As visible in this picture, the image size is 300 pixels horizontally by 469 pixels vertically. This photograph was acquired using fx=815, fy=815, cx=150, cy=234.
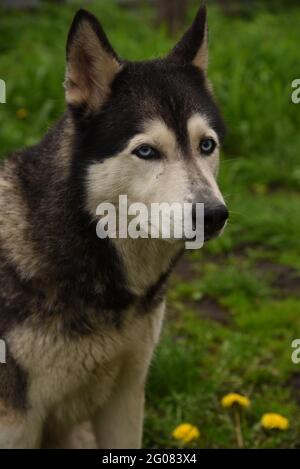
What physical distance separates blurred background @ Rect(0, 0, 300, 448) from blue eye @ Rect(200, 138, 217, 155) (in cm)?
73

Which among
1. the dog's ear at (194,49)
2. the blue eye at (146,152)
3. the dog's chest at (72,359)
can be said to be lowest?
the dog's chest at (72,359)

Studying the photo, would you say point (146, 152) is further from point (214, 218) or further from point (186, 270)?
point (186, 270)

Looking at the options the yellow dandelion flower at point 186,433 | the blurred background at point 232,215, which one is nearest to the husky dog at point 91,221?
the yellow dandelion flower at point 186,433

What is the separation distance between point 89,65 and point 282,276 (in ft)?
9.42

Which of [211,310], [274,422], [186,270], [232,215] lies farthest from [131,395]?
[186,270]

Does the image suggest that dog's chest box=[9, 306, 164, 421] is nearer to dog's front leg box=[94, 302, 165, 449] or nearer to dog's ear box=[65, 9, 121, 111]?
dog's front leg box=[94, 302, 165, 449]

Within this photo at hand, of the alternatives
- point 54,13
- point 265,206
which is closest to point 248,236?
point 265,206

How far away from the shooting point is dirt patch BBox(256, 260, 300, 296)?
5.34 meters

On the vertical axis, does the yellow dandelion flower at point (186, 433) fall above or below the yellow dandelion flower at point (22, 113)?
below

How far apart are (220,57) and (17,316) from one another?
498cm

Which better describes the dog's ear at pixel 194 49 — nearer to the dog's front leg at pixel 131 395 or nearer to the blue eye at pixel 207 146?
the blue eye at pixel 207 146

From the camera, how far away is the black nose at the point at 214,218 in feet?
9.03

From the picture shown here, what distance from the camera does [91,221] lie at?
307cm

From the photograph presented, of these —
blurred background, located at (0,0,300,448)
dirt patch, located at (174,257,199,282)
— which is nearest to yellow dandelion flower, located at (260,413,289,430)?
blurred background, located at (0,0,300,448)
